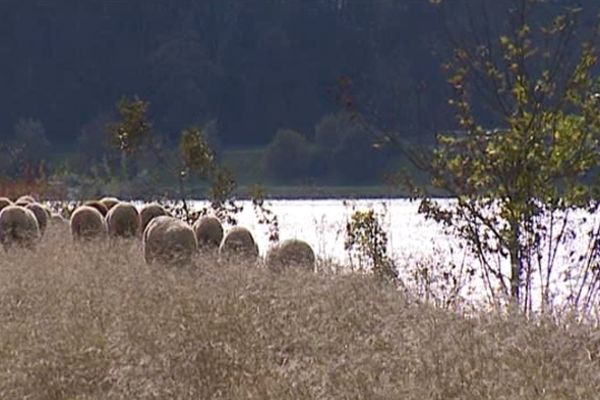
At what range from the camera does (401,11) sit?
98.6ft

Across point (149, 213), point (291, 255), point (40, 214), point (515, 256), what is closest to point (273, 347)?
point (515, 256)

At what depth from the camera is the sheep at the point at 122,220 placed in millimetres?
18469

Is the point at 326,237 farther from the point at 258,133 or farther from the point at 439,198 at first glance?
the point at 258,133

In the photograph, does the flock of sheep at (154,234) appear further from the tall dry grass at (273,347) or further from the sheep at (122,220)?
the tall dry grass at (273,347)

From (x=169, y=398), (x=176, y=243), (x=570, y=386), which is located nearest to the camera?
(x=570, y=386)

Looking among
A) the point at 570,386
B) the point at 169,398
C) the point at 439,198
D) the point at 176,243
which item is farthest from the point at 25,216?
the point at 570,386

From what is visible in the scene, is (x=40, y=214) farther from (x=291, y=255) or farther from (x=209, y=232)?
(x=291, y=255)

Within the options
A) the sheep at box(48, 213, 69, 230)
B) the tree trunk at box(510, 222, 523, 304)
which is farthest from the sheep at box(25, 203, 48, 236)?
the tree trunk at box(510, 222, 523, 304)

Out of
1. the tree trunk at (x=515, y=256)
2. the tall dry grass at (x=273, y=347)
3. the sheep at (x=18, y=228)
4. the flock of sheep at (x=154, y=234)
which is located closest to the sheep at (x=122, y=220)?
the flock of sheep at (x=154, y=234)

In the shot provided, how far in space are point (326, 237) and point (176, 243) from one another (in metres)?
3.23

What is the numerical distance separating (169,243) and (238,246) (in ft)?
2.80

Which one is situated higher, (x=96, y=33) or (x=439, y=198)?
(x=96, y=33)

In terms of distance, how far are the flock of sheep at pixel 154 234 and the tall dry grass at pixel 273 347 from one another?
293cm

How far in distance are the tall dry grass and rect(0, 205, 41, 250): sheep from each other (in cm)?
566
